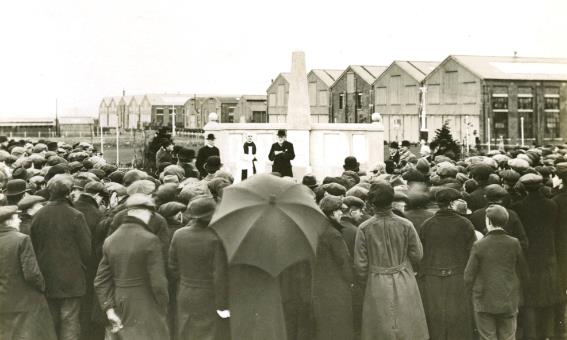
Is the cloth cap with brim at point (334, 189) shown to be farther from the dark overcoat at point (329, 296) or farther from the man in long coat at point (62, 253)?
the man in long coat at point (62, 253)

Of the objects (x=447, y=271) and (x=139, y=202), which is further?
(x=447, y=271)

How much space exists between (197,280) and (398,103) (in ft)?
164

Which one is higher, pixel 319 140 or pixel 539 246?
pixel 319 140

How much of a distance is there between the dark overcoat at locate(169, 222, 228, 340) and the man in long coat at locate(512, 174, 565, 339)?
3958 mm

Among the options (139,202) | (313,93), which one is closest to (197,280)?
(139,202)

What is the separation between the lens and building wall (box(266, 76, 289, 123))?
229 feet

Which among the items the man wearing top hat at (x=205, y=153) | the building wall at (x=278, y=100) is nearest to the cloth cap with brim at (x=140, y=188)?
the man wearing top hat at (x=205, y=153)

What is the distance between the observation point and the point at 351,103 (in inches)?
2422

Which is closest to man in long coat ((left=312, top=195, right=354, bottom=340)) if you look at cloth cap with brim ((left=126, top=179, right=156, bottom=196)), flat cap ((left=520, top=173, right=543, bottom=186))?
cloth cap with brim ((left=126, top=179, right=156, bottom=196))

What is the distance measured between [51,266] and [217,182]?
7.11 ft

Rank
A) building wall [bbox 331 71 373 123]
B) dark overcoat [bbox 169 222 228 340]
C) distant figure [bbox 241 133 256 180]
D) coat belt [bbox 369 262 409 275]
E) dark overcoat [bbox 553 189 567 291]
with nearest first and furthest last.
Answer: dark overcoat [bbox 169 222 228 340], coat belt [bbox 369 262 409 275], dark overcoat [bbox 553 189 567 291], distant figure [bbox 241 133 256 180], building wall [bbox 331 71 373 123]

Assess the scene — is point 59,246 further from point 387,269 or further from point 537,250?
point 537,250

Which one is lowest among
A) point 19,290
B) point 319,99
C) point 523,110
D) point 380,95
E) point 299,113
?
point 19,290

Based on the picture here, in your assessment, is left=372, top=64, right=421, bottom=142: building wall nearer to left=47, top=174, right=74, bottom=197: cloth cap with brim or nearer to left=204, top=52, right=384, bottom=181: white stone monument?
left=204, top=52, right=384, bottom=181: white stone monument
